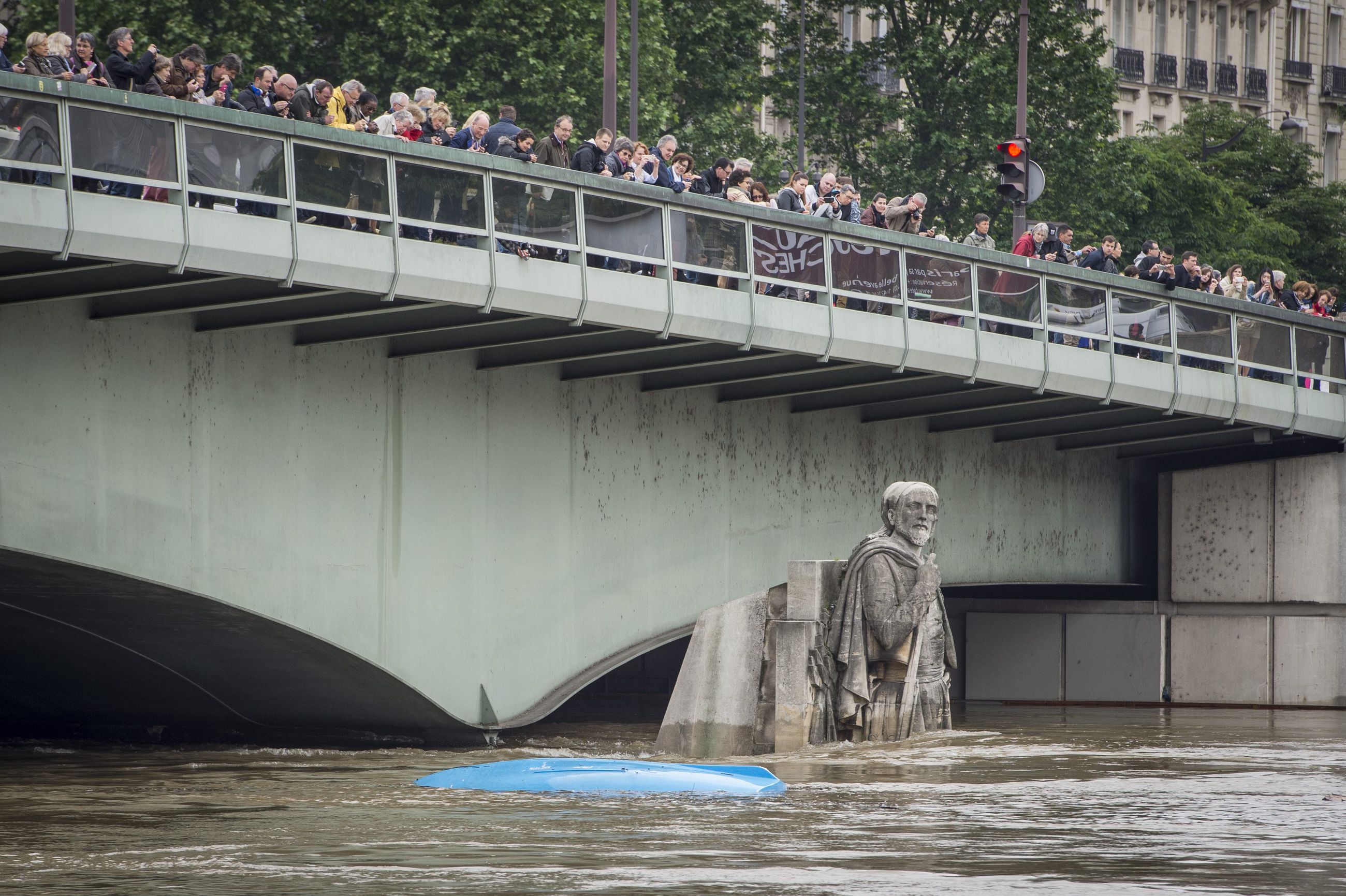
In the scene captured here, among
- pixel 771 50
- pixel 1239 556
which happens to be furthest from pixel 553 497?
pixel 771 50

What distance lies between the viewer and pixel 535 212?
20922mm

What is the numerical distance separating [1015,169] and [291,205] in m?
13.1

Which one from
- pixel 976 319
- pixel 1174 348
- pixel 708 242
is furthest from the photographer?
pixel 1174 348

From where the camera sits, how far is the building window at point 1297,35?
72.7m

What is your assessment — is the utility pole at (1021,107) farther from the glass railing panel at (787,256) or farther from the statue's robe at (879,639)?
the statue's robe at (879,639)

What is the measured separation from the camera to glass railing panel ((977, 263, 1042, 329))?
25672mm

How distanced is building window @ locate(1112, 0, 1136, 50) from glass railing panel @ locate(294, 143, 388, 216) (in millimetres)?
53442

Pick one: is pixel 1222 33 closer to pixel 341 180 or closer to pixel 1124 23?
pixel 1124 23

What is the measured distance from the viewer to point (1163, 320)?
92.8ft

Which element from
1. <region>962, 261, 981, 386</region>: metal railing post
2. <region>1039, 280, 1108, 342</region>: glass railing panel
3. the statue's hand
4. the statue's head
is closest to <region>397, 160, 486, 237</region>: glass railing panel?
the statue's head

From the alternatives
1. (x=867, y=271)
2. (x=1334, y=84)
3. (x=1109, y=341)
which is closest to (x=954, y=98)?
(x=1334, y=84)

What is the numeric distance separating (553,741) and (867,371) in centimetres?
578

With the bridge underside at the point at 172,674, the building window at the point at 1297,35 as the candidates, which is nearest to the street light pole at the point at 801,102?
the bridge underside at the point at 172,674

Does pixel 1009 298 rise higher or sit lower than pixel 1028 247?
lower
